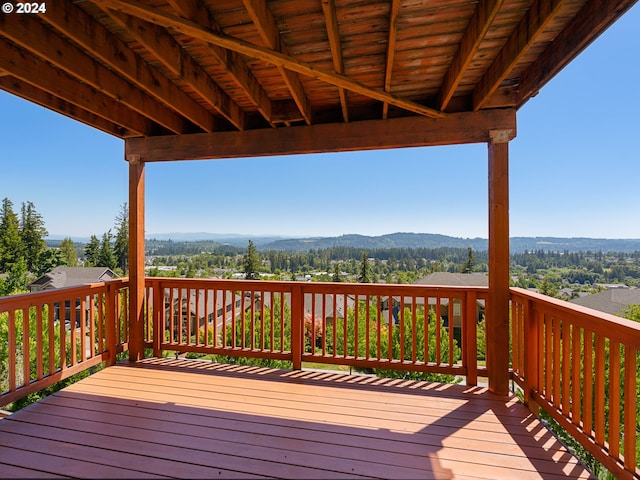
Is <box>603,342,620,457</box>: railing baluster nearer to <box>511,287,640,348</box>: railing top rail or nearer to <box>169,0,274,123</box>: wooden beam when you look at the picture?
<box>511,287,640,348</box>: railing top rail

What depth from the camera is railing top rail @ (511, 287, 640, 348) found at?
5.30 feet

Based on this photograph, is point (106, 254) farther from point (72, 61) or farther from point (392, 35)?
point (392, 35)

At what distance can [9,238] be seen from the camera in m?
18.8

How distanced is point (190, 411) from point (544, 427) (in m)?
2.72

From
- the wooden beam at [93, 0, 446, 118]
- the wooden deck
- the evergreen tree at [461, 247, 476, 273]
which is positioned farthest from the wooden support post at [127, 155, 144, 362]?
the evergreen tree at [461, 247, 476, 273]

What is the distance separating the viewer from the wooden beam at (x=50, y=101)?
2398 millimetres

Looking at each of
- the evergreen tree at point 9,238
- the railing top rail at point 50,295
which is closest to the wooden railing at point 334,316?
the railing top rail at point 50,295

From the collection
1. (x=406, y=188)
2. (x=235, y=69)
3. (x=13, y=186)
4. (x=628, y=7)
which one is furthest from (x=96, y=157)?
(x=628, y=7)

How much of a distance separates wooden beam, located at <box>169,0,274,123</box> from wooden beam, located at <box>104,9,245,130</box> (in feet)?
0.86

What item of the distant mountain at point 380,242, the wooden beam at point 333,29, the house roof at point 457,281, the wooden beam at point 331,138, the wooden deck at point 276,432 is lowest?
the wooden deck at point 276,432

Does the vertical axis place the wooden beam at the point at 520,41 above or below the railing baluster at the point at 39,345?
above

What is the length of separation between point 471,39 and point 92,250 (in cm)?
3041

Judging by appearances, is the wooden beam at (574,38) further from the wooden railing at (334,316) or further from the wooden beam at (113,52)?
the wooden beam at (113,52)

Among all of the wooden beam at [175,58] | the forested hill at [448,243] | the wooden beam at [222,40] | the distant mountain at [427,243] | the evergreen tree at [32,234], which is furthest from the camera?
the evergreen tree at [32,234]
